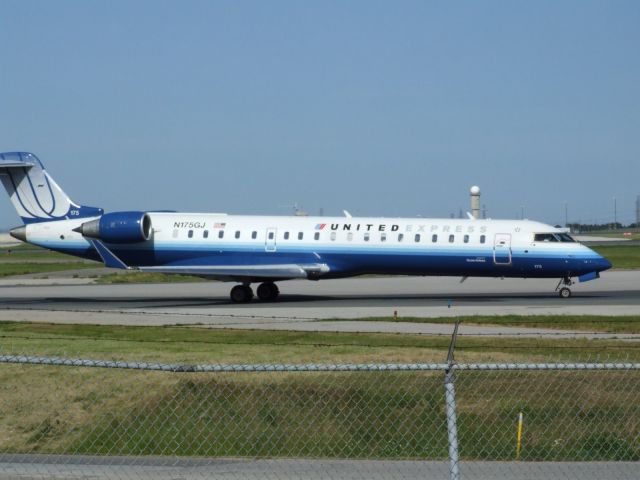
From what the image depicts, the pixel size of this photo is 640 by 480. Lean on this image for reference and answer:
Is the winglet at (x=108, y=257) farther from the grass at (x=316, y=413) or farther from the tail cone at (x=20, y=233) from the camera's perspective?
the grass at (x=316, y=413)

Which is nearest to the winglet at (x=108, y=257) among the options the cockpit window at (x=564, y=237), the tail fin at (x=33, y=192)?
the tail fin at (x=33, y=192)

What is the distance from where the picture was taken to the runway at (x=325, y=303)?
26.6m

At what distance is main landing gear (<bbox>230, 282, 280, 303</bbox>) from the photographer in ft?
112

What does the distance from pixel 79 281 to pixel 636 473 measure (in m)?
40.2

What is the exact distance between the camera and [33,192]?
3681cm

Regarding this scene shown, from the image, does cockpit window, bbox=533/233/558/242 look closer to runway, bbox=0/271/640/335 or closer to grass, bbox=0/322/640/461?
runway, bbox=0/271/640/335

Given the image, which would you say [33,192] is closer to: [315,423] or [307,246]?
[307,246]

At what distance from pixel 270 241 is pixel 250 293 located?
187cm

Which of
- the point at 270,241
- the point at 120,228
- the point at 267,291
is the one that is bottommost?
the point at 267,291

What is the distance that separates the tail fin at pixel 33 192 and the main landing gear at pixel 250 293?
6284 millimetres

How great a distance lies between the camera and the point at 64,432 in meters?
13.0

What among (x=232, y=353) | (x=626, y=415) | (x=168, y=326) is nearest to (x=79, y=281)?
(x=168, y=326)

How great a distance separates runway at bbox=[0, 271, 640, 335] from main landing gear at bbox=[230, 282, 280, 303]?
1.05 ft

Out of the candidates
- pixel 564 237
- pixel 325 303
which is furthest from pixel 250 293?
pixel 564 237
